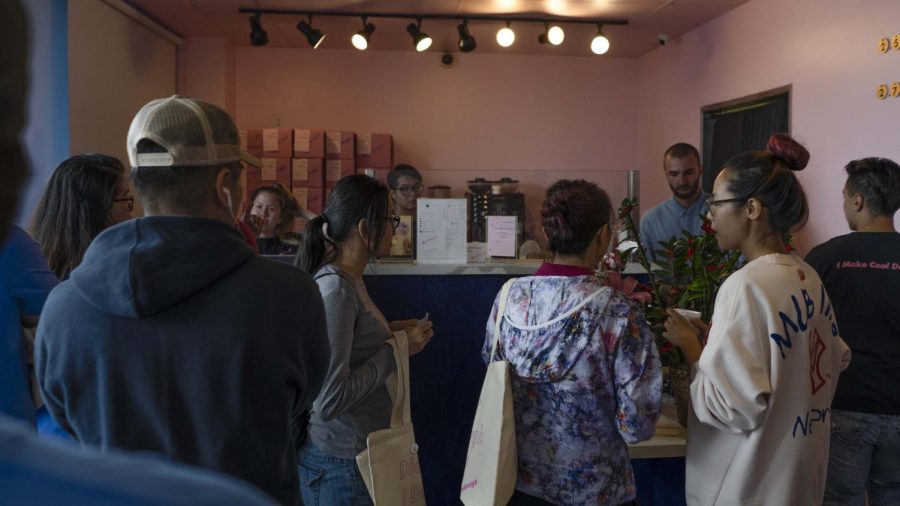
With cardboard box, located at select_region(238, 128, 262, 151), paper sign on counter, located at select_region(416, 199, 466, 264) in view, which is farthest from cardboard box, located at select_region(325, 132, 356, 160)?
paper sign on counter, located at select_region(416, 199, 466, 264)

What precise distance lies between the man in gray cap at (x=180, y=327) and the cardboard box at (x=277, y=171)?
570 cm

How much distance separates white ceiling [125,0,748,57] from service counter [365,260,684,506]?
3373 mm

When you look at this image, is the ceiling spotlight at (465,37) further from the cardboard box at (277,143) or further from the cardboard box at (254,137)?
the cardboard box at (254,137)

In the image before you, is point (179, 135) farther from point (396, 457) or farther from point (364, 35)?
point (364, 35)

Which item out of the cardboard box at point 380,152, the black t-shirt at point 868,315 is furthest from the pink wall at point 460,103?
the black t-shirt at point 868,315

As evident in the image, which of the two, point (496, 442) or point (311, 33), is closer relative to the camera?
point (496, 442)

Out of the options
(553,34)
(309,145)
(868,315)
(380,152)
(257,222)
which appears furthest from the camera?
(380,152)

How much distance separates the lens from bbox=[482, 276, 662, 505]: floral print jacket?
1.67 metres

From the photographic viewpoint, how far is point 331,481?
179cm

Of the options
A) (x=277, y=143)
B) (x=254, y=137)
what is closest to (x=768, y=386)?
(x=277, y=143)

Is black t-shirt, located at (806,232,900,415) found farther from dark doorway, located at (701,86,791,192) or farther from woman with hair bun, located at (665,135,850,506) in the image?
dark doorway, located at (701,86,791,192)

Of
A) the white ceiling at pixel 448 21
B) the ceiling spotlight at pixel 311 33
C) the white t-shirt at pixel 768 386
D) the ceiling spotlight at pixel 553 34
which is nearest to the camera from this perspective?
the white t-shirt at pixel 768 386

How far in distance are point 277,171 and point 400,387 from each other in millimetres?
5180

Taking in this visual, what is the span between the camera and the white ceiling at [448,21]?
5.60 metres
